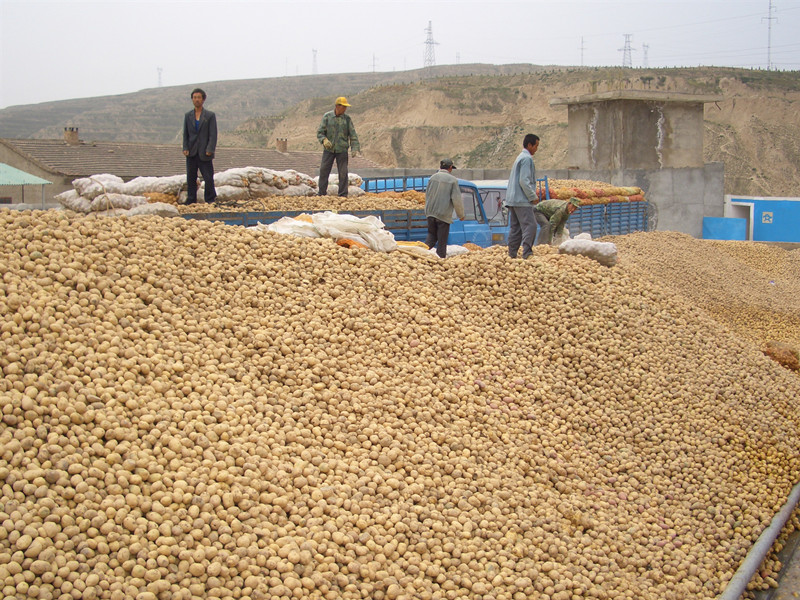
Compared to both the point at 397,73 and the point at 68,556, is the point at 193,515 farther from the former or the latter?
the point at 397,73

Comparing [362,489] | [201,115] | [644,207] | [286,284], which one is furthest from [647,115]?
[362,489]

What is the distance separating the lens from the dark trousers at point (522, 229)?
25.7 ft

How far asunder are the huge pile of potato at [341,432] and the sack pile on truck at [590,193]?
7912 millimetres

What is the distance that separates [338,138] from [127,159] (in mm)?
17176

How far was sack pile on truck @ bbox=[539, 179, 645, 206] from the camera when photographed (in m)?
14.0

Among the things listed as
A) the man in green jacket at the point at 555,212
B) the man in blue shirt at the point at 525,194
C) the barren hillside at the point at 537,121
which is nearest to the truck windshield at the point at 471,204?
the man in green jacket at the point at 555,212

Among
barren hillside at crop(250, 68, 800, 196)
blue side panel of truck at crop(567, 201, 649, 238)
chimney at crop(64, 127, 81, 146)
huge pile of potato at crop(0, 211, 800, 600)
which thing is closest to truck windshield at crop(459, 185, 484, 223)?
blue side panel of truck at crop(567, 201, 649, 238)

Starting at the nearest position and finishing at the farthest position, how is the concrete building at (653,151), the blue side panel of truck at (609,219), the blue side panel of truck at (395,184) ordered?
the blue side panel of truck at (395,184) < the blue side panel of truck at (609,219) < the concrete building at (653,151)

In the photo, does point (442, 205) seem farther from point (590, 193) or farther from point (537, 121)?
point (537, 121)

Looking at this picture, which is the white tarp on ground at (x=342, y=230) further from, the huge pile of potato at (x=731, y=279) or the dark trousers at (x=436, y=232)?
the huge pile of potato at (x=731, y=279)

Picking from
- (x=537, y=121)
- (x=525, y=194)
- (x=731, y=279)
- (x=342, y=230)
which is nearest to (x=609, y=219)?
(x=731, y=279)

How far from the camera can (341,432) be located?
3961mm

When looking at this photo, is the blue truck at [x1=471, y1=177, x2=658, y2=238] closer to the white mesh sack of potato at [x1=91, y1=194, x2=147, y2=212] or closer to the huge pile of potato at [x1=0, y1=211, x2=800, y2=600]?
the huge pile of potato at [x1=0, y1=211, x2=800, y2=600]

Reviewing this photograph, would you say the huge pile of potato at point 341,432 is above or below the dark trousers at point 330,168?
below
